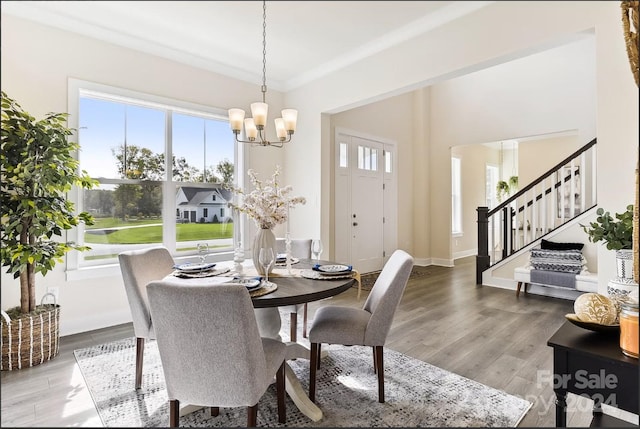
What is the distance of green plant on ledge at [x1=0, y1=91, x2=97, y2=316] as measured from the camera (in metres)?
2.16

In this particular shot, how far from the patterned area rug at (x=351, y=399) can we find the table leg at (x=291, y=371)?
0.04 meters

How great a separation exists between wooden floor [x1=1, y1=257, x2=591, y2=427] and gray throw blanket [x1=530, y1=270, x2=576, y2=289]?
0.21 m

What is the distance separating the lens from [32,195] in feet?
7.49

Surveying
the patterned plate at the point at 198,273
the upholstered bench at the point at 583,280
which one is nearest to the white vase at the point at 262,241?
the patterned plate at the point at 198,273

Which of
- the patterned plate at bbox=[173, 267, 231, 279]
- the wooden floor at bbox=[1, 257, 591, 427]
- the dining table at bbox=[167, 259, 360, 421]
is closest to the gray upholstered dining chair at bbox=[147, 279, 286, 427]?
the dining table at bbox=[167, 259, 360, 421]

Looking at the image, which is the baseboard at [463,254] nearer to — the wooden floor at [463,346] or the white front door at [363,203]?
the white front door at [363,203]

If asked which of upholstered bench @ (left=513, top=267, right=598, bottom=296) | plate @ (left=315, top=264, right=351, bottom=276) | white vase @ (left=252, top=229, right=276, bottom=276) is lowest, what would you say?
upholstered bench @ (left=513, top=267, right=598, bottom=296)

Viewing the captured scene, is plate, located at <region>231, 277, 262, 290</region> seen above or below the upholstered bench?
above

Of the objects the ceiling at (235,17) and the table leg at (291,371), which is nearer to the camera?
the ceiling at (235,17)

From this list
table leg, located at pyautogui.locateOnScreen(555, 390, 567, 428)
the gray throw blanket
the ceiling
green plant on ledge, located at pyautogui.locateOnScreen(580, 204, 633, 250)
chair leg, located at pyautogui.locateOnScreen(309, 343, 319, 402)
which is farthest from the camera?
the gray throw blanket

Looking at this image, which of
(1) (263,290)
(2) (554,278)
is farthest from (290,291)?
(2) (554,278)

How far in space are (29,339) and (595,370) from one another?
10.3 feet

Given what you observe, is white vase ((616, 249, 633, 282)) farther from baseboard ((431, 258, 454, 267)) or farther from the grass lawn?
baseboard ((431, 258, 454, 267))

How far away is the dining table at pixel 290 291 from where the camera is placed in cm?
169
